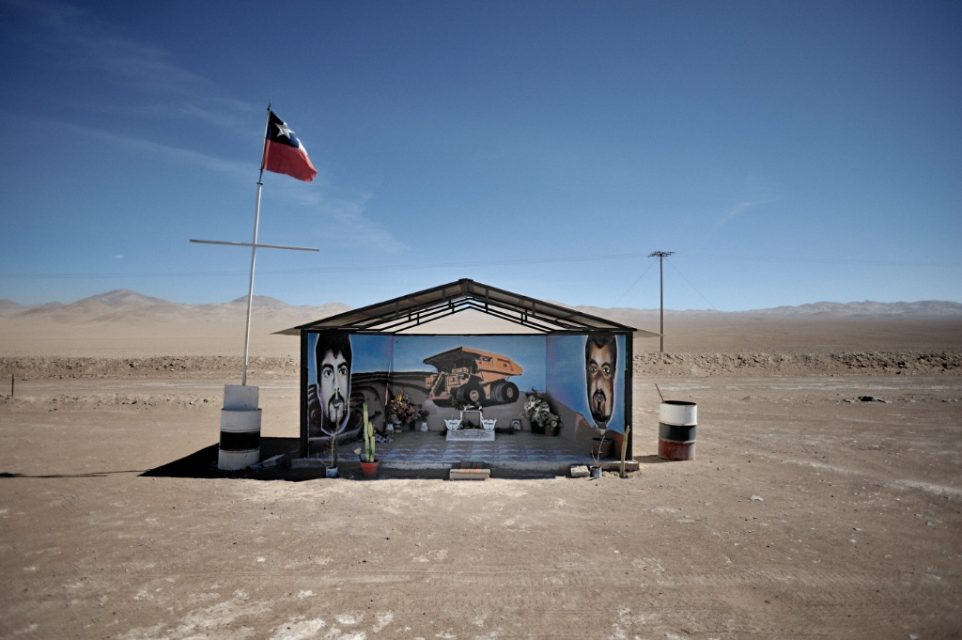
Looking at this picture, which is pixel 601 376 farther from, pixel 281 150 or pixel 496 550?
pixel 281 150

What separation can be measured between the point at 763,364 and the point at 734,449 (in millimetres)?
27239

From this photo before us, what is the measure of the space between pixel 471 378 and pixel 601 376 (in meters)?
5.20

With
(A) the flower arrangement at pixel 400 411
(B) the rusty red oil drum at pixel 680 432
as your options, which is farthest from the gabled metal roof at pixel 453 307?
(A) the flower arrangement at pixel 400 411

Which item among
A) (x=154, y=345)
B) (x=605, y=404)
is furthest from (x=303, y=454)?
(x=154, y=345)

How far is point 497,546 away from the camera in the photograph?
7207mm

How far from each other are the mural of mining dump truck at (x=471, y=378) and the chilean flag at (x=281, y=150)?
7.49 metres

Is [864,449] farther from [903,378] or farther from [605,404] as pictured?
[903,378]

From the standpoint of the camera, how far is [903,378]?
1181 inches

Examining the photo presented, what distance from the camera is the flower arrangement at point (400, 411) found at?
16.3 m

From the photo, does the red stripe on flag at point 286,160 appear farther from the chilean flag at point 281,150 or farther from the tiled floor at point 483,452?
the tiled floor at point 483,452

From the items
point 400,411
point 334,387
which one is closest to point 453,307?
point 400,411

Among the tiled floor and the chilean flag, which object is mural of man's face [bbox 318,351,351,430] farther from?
the chilean flag

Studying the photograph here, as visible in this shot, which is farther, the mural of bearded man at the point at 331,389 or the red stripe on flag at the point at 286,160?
the mural of bearded man at the point at 331,389

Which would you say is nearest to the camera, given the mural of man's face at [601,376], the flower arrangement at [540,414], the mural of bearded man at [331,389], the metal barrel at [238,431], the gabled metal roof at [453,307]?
the metal barrel at [238,431]
